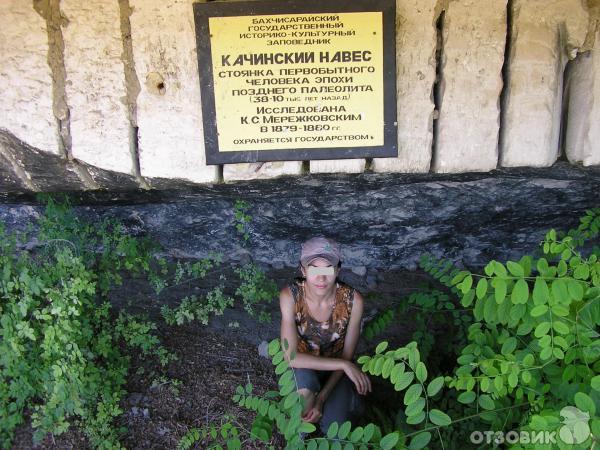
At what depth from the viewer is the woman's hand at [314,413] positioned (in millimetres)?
2621

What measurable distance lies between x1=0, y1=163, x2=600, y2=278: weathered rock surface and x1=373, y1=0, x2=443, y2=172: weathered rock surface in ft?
1.10

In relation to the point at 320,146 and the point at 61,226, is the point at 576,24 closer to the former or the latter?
the point at 320,146

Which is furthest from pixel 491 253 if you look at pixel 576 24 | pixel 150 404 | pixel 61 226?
pixel 61 226

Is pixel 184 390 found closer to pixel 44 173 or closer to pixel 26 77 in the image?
pixel 44 173

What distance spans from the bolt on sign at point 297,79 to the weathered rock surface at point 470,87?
0.20m

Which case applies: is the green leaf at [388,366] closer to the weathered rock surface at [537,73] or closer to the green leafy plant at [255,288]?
the weathered rock surface at [537,73]

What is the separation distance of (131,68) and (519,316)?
5.40ft

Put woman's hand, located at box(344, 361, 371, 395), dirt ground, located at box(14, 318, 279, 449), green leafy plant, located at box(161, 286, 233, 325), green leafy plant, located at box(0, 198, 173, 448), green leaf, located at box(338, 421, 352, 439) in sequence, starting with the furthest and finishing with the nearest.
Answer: green leafy plant, located at box(161, 286, 233, 325) < dirt ground, located at box(14, 318, 279, 449) < woman's hand, located at box(344, 361, 371, 395) < green leafy plant, located at box(0, 198, 173, 448) < green leaf, located at box(338, 421, 352, 439)

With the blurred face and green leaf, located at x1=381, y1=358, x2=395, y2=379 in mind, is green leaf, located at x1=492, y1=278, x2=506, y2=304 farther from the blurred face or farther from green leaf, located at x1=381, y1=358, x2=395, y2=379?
the blurred face

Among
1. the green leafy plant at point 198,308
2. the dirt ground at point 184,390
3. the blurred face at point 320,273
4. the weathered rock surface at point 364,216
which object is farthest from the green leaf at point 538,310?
the green leafy plant at point 198,308

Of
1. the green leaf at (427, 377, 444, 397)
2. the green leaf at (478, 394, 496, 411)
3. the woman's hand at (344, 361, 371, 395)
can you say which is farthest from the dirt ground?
the green leaf at (427, 377, 444, 397)

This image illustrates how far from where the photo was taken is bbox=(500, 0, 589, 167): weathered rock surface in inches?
72.3

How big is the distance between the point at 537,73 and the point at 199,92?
1.28 metres

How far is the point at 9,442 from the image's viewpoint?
2797 mm
